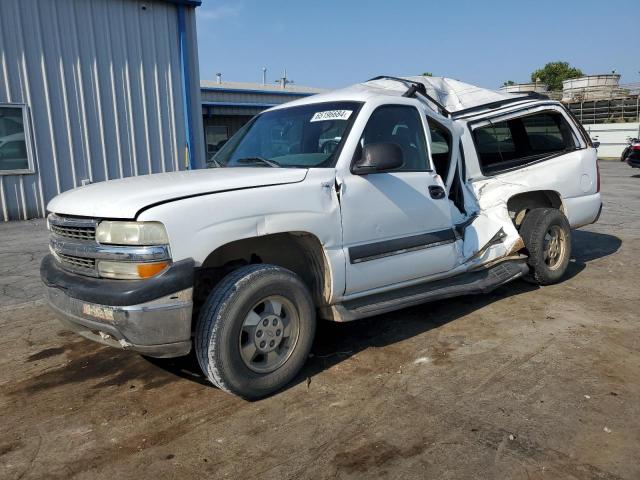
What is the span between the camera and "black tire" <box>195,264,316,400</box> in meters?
3.17

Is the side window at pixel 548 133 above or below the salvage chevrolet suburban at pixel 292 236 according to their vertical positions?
above

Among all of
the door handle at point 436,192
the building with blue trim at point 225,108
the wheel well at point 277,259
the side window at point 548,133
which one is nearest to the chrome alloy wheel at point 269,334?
the wheel well at point 277,259

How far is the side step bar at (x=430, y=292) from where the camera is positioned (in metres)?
3.89

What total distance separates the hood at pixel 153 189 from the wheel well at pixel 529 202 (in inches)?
126

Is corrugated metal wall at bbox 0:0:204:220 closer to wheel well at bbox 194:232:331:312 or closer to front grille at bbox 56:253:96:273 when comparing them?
front grille at bbox 56:253:96:273

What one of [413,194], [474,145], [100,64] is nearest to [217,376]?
[413,194]

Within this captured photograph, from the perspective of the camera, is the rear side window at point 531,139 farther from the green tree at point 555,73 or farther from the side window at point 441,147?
the green tree at point 555,73

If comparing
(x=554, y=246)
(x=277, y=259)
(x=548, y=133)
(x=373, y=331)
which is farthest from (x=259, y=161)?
(x=548, y=133)

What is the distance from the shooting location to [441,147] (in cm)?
507

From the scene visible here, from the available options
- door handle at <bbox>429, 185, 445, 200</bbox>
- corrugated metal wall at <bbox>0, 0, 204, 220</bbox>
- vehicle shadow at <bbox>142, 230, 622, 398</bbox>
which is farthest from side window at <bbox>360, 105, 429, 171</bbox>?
corrugated metal wall at <bbox>0, 0, 204, 220</bbox>

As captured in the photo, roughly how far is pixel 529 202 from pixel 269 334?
12.8ft

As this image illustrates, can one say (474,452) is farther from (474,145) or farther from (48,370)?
(474,145)

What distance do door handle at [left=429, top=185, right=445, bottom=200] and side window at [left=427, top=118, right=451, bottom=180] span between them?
58 centimetres

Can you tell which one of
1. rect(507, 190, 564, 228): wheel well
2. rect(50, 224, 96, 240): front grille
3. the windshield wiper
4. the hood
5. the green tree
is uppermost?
the green tree
